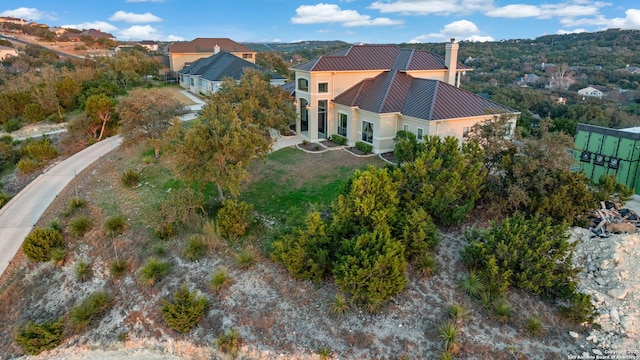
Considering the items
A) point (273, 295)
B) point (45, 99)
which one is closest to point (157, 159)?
point (273, 295)

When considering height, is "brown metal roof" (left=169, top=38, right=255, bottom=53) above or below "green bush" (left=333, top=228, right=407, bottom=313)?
above

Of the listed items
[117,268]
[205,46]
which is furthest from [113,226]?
[205,46]

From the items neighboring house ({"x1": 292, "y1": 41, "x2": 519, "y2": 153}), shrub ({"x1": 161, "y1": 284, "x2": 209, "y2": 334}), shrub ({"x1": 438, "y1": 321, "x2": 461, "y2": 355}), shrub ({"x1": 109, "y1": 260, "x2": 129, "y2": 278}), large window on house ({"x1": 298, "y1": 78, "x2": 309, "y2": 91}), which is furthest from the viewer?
large window on house ({"x1": 298, "y1": 78, "x2": 309, "y2": 91})

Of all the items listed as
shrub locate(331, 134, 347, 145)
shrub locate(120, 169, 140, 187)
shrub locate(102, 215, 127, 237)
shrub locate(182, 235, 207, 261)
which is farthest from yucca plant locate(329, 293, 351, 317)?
shrub locate(331, 134, 347, 145)

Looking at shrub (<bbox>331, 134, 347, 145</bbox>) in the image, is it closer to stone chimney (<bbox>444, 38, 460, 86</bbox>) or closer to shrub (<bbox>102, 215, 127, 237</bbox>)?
stone chimney (<bbox>444, 38, 460, 86</bbox>)

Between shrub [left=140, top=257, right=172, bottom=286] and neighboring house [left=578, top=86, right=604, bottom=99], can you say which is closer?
shrub [left=140, top=257, right=172, bottom=286]

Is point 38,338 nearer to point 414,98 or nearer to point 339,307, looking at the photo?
point 339,307
